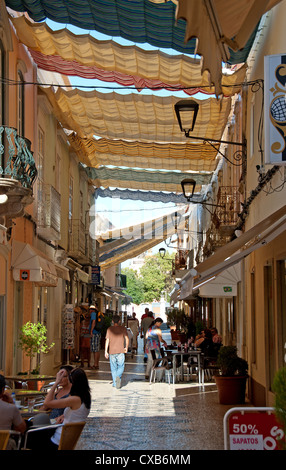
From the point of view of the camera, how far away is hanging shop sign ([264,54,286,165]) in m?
6.80

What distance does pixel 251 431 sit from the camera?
19.2 feet

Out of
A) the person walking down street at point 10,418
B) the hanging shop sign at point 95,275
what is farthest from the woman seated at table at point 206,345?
the hanging shop sign at point 95,275

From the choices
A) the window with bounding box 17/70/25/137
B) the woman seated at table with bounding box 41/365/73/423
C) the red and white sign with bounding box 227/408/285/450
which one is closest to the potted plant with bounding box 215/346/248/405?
the woman seated at table with bounding box 41/365/73/423

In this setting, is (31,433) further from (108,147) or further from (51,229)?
(108,147)

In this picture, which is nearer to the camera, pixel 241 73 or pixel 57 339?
pixel 241 73

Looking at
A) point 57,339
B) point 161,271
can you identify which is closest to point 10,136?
point 57,339

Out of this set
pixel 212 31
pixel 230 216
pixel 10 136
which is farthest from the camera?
pixel 230 216

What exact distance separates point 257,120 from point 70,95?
17.6ft

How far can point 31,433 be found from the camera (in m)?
6.92

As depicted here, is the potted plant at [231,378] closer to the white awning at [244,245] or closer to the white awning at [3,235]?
the white awning at [244,245]

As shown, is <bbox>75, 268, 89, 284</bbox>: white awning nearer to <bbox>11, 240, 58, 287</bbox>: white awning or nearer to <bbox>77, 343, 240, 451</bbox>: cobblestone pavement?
<bbox>77, 343, 240, 451</bbox>: cobblestone pavement

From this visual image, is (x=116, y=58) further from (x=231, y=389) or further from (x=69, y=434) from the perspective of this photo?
(x=69, y=434)

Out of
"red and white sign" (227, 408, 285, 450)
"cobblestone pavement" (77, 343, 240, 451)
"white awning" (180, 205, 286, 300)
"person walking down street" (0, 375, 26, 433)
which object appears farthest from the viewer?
"cobblestone pavement" (77, 343, 240, 451)

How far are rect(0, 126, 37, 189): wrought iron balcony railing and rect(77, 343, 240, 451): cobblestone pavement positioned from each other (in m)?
4.25
